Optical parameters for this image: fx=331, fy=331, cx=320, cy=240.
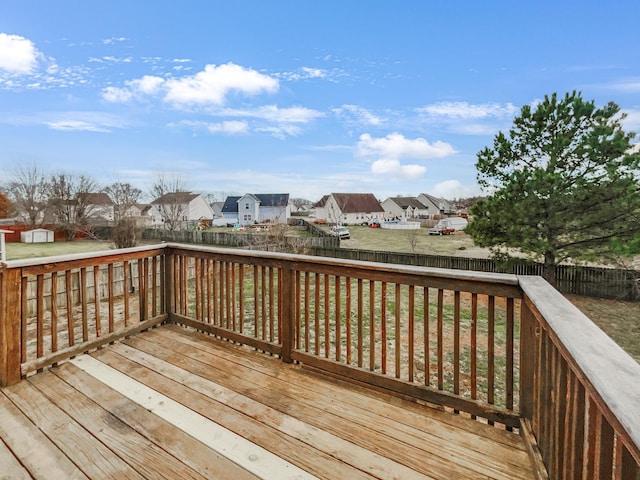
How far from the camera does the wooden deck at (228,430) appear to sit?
1.60 m

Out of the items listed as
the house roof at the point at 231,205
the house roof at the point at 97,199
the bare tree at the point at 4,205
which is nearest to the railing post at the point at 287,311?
the house roof at the point at 97,199

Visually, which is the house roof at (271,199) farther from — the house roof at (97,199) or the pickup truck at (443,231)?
the pickup truck at (443,231)

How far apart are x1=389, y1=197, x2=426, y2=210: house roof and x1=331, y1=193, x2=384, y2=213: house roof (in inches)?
156

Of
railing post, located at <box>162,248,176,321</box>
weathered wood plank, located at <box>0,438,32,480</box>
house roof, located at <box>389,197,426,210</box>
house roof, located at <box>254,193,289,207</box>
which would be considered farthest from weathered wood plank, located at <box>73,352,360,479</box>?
house roof, located at <box>389,197,426,210</box>

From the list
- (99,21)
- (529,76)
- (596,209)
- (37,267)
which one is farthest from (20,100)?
(596,209)

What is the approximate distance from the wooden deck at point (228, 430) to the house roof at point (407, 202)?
46436mm

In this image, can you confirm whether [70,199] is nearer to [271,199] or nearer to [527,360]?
[271,199]

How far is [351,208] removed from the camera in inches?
1670

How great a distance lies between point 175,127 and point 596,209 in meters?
18.7

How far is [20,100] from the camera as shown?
531 inches

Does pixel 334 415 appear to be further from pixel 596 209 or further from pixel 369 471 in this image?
pixel 596 209

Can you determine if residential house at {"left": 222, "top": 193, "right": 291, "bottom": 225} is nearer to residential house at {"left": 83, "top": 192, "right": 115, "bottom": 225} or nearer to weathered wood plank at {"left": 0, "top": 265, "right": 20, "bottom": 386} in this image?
residential house at {"left": 83, "top": 192, "right": 115, "bottom": 225}

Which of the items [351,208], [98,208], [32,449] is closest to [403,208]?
[351,208]

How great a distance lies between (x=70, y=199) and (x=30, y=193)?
3.25m
